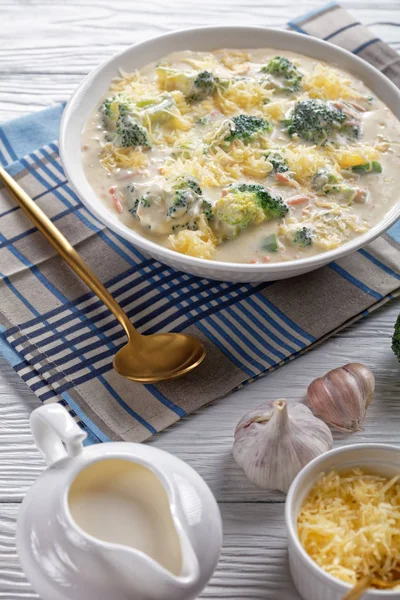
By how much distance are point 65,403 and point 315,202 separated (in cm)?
118

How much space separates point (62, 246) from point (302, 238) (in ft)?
2.98

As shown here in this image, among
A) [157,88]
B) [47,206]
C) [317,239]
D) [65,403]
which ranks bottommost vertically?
[65,403]

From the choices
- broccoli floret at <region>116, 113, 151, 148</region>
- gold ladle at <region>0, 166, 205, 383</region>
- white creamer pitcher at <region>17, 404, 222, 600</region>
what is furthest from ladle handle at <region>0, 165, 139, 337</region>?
white creamer pitcher at <region>17, 404, 222, 600</region>

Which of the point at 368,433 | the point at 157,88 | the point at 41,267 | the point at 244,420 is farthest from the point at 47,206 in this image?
the point at 368,433

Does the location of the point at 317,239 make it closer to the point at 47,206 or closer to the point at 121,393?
the point at 121,393

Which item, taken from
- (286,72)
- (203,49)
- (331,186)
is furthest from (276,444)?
(203,49)

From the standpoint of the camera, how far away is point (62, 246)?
304 cm

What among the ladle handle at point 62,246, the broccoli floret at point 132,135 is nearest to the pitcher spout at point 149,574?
the ladle handle at point 62,246

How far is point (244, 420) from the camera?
2461 mm

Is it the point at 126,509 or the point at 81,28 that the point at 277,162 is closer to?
the point at 126,509

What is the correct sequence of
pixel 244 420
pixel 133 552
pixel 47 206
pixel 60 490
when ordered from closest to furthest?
pixel 133 552 < pixel 60 490 < pixel 244 420 < pixel 47 206

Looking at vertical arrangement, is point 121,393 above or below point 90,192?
below

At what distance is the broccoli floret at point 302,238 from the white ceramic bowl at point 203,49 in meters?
0.09

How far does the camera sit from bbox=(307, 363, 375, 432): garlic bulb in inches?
101
